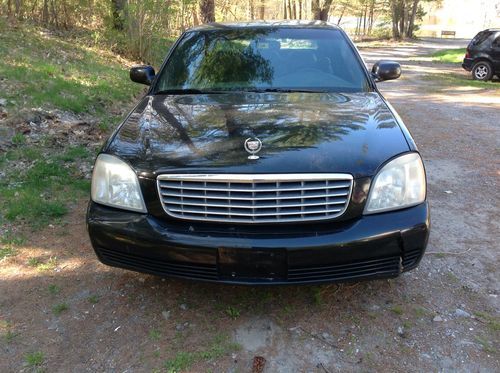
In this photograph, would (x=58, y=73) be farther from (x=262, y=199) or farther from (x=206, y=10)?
(x=206, y=10)

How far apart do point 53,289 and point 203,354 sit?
1226 millimetres

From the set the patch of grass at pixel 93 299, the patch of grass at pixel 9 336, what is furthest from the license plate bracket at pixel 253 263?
the patch of grass at pixel 9 336

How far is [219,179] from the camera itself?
8.23 feet

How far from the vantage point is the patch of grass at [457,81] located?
13.3m

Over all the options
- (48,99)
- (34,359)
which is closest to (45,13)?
(48,99)

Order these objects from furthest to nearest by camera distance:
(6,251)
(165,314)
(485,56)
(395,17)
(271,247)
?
(395,17)
(485,56)
(6,251)
(165,314)
(271,247)

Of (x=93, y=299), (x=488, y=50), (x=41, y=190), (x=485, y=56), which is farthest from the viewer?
(x=485, y=56)

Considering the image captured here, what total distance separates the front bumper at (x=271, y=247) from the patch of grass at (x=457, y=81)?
1198cm

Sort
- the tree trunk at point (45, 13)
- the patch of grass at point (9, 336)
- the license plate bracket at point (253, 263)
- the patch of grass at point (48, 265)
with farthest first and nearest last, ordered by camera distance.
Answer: the tree trunk at point (45, 13) → the patch of grass at point (48, 265) → the patch of grass at point (9, 336) → the license plate bracket at point (253, 263)

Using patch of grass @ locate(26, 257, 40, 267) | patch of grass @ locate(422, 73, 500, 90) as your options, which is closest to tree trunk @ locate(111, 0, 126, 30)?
patch of grass @ locate(26, 257, 40, 267)

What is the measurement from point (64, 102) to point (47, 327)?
475 centimetres

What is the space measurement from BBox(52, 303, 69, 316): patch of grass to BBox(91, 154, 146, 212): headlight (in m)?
0.72

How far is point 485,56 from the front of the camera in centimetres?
1434

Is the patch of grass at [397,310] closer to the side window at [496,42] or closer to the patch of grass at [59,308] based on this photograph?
the patch of grass at [59,308]
